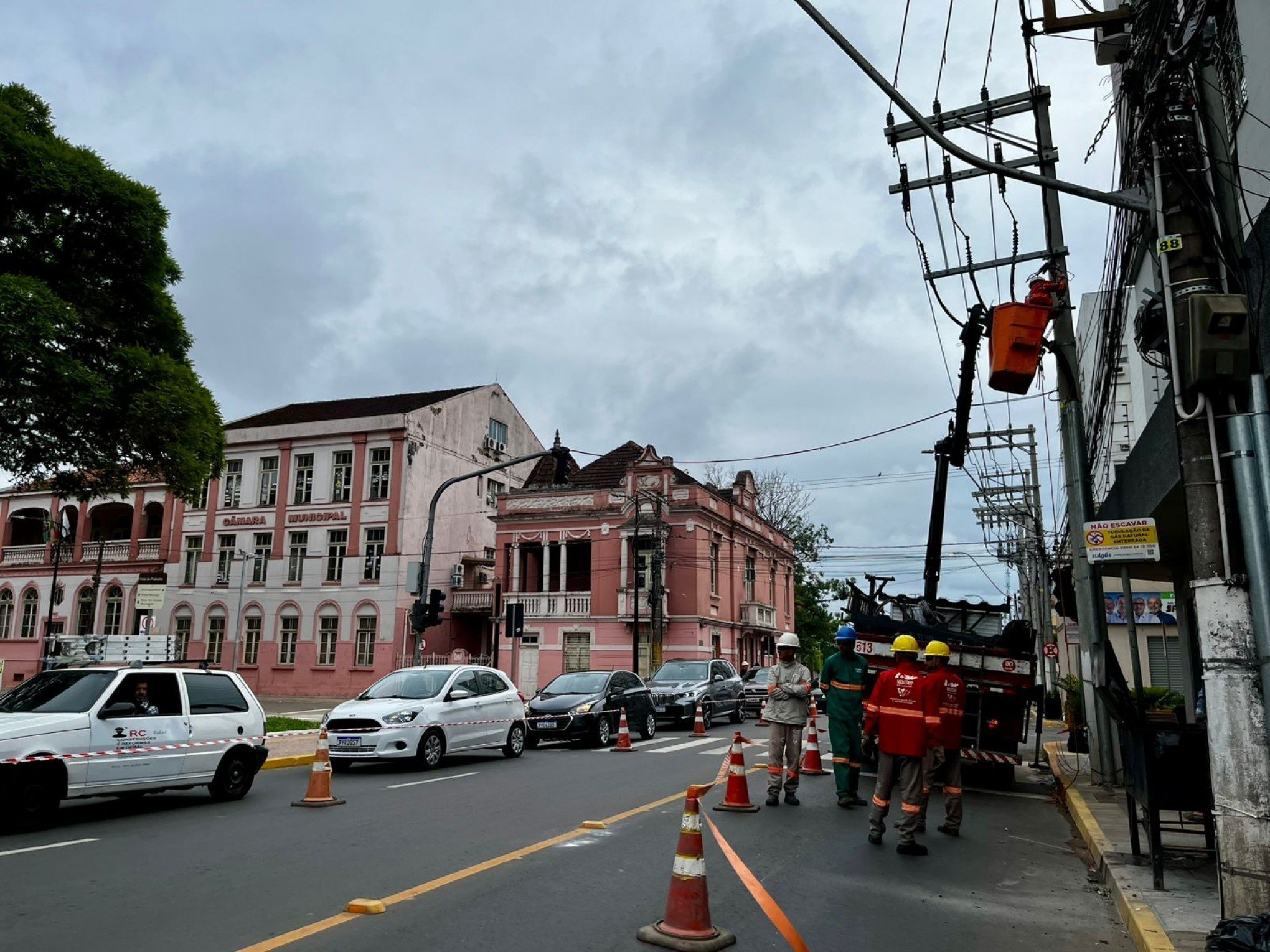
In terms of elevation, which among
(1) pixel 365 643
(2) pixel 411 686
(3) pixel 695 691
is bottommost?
(3) pixel 695 691

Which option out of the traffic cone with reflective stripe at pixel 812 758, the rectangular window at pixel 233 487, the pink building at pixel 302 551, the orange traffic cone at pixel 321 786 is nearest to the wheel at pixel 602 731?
the traffic cone with reflective stripe at pixel 812 758

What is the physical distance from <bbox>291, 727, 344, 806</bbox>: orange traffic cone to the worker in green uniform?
18.2ft

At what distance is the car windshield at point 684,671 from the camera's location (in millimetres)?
25688

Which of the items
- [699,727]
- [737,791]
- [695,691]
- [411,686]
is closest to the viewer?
[737,791]

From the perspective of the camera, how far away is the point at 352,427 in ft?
146

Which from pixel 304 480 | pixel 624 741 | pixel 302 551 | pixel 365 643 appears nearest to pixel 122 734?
pixel 624 741

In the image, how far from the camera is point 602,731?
19188 millimetres

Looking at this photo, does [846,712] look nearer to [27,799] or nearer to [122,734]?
[122,734]

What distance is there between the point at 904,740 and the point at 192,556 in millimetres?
44934

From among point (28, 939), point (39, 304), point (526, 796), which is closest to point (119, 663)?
point (526, 796)

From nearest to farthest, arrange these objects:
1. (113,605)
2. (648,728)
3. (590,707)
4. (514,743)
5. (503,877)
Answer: (503,877) → (514,743) → (590,707) → (648,728) → (113,605)

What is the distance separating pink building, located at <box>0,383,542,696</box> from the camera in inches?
1698

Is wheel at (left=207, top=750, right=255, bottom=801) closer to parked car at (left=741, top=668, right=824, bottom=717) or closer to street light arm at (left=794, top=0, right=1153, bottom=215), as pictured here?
street light arm at (left=794, top=0, right=1153, bottom=215)

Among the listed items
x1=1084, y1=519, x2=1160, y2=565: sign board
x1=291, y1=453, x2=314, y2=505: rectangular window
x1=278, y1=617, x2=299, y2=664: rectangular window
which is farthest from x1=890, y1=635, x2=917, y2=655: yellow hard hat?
x1=291, y1=453, x2=314, y2=505: rectangular window
